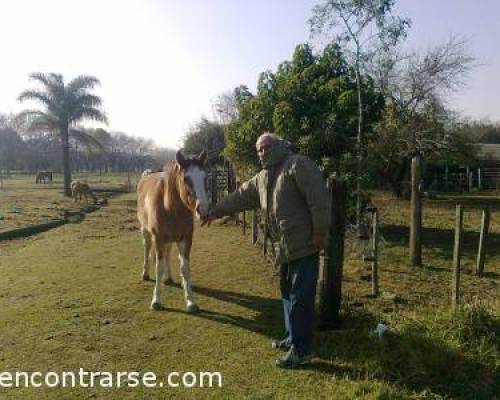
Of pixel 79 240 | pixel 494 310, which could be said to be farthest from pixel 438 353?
pixel 79 240

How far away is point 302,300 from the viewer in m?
4.26

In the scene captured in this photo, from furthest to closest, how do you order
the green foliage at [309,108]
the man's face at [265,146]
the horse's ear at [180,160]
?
the green foliage at [309,108] < the horse's ear at [180,160] < the man's face at [265,146]

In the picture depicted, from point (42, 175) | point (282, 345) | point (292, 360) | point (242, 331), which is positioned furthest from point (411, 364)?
point (42, 175)

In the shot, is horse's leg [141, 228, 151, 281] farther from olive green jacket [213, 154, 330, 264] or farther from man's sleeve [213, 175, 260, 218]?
olive green jacket [213, 154, 330, 264]

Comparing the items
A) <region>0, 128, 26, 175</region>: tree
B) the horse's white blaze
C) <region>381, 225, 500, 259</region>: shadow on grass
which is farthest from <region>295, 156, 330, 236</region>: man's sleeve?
<region>0, 128, 26, 175</region>: tree

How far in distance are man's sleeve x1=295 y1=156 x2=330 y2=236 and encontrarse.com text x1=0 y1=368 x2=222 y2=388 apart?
1.78 meters

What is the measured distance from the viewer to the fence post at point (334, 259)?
5199 mm

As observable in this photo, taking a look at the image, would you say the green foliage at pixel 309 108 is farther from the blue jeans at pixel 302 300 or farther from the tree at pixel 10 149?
the tree at pixel 10 149

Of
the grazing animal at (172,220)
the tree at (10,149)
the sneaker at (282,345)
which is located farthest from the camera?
the tree at (10,149)

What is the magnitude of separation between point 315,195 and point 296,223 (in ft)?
1.16

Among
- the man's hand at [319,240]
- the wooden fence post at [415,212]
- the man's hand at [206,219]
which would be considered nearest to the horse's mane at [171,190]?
the man's hand at [206,219]

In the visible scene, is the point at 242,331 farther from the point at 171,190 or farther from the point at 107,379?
the point at 171,190

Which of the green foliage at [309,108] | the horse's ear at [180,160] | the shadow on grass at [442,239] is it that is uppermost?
the green foliage at [309,108]

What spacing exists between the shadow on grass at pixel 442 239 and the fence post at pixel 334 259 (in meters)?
5.46
